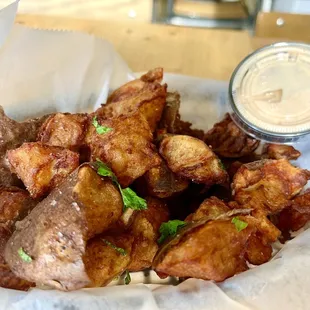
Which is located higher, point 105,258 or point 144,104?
point 144,104

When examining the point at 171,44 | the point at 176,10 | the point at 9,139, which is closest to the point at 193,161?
the point at 9,139

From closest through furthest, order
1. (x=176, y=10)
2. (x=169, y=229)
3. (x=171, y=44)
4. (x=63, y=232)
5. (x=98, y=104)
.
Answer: (x=63, y=232), (x=169, y=229), (x=98, y=104), (x=171, y=44), (x=176, y=10)

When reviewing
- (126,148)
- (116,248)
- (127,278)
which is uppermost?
(126,148)

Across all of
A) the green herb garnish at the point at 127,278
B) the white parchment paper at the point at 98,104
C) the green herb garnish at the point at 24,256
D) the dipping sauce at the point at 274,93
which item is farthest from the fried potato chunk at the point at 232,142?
the green herb garnish at the point at 24,256

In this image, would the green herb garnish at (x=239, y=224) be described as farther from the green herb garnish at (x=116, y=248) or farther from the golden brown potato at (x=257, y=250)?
the green herb garnish at (x=116, y=248)

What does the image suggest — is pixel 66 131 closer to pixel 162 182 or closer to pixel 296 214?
pixel 162 182

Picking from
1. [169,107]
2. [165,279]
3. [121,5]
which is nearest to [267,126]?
[169,107]

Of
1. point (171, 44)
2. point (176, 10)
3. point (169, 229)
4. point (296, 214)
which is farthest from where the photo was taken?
point (176, 10)
